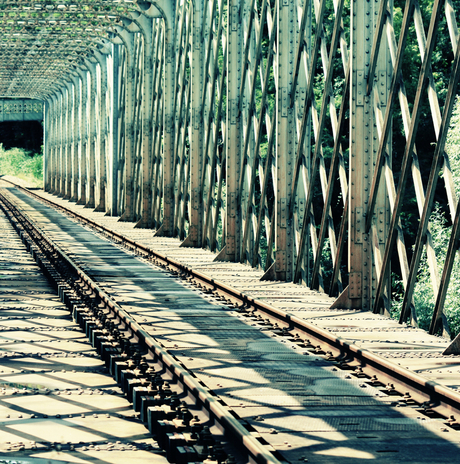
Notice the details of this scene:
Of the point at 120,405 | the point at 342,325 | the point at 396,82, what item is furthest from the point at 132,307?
the point at 120,405

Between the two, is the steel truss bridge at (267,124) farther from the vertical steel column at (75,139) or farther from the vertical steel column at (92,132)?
the vertical steel column at (75,139)

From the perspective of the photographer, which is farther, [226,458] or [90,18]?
[90,18]

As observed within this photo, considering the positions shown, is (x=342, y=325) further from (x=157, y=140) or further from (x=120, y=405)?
(x=157, y=140)

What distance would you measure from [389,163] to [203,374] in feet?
14.3

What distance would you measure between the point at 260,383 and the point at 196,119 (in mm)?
14433

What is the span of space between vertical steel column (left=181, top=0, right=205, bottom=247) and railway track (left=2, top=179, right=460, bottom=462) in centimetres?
816

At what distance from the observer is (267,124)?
16.0 m

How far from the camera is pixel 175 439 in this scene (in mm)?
5301

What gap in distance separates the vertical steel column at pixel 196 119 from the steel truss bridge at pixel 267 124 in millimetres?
33

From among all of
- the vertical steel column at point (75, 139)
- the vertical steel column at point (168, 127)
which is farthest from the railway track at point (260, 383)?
the vertical steel column at point (75, 139)

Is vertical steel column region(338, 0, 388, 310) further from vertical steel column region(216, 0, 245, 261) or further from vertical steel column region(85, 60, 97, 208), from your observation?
vertical steel column region(85, 60, 97, 208)

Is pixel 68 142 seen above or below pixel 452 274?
above

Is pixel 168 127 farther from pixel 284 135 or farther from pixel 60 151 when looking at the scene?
pixel 60 151

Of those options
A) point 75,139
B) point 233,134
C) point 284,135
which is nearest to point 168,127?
point 233,134
